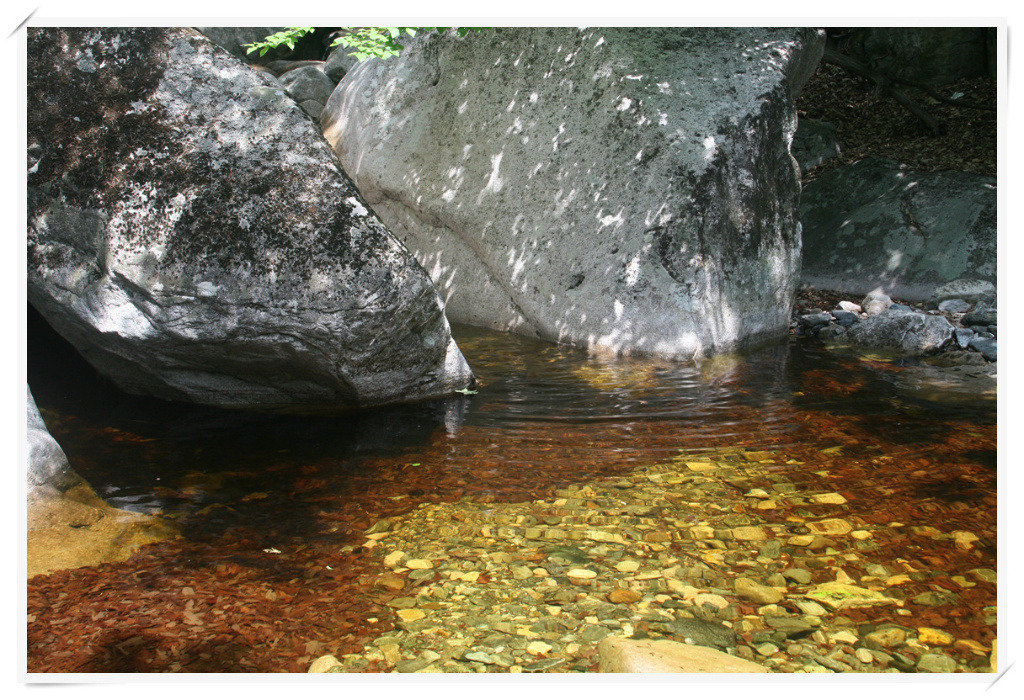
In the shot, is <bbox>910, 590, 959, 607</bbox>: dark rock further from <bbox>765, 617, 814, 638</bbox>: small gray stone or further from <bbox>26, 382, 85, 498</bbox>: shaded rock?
<bbox>26, 382, 85, 498</bbox>: shaded rock

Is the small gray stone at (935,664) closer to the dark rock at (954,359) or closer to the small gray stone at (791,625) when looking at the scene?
the small gray stone at (791,625)

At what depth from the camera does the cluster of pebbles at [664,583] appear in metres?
2.26

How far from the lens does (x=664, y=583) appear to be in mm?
2619

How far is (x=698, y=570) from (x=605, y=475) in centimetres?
90

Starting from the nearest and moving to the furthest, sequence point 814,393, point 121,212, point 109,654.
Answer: point 109,654 → point 121,212 → point 814,393

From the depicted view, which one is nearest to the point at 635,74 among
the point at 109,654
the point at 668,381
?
the point at 668,381

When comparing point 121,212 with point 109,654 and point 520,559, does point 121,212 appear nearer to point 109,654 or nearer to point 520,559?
point 109,654

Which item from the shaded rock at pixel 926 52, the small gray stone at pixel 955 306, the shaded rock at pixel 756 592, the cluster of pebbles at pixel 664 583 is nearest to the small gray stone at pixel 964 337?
the small gray stone at pixel 955 306

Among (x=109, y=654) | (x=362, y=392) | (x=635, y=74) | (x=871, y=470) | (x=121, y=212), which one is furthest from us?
(x=635, y=74)

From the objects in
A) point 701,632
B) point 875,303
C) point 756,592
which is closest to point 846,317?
point 875,303

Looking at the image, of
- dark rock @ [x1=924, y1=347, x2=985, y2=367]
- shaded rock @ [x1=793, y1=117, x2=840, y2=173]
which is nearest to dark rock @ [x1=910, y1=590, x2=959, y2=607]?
dark rock @ [x1=924, y1=347, x2=985, y2=367]

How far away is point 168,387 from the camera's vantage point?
4492 mm

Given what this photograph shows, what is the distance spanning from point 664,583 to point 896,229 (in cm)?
620

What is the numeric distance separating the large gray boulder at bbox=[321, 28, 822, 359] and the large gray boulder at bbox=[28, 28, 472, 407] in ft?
7.25
